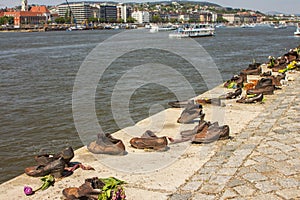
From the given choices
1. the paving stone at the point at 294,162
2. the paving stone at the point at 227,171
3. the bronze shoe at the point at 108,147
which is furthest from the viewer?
the bronze shoe at the point at 108,147

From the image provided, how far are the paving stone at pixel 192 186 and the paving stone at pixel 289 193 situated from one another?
0.95 m

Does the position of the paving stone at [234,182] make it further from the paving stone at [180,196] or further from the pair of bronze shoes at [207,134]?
the pair of bronze shoes at [207,134]

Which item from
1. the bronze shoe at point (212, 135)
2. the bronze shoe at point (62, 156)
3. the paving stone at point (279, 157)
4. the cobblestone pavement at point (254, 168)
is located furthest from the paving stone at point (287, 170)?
the bronze shoe at point (62, 156)

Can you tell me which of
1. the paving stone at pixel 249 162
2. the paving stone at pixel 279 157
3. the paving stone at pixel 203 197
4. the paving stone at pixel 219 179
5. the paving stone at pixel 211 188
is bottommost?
the paving stone at pixel 203 197

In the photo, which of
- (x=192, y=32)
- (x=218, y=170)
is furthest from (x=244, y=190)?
(x=192, y=32)

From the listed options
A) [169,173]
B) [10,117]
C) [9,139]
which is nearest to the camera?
[169,173]

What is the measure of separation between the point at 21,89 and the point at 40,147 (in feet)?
32.1

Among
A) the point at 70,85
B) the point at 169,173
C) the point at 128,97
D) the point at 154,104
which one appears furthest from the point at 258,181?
the point at 70,85

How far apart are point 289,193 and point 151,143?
2.61 m

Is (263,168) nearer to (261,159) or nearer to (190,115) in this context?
(261,159)

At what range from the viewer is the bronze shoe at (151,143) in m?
6.59

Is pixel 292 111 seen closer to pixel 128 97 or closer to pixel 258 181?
pixel 258 181

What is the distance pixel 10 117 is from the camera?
40.7 feet

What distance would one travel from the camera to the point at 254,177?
199 inches
